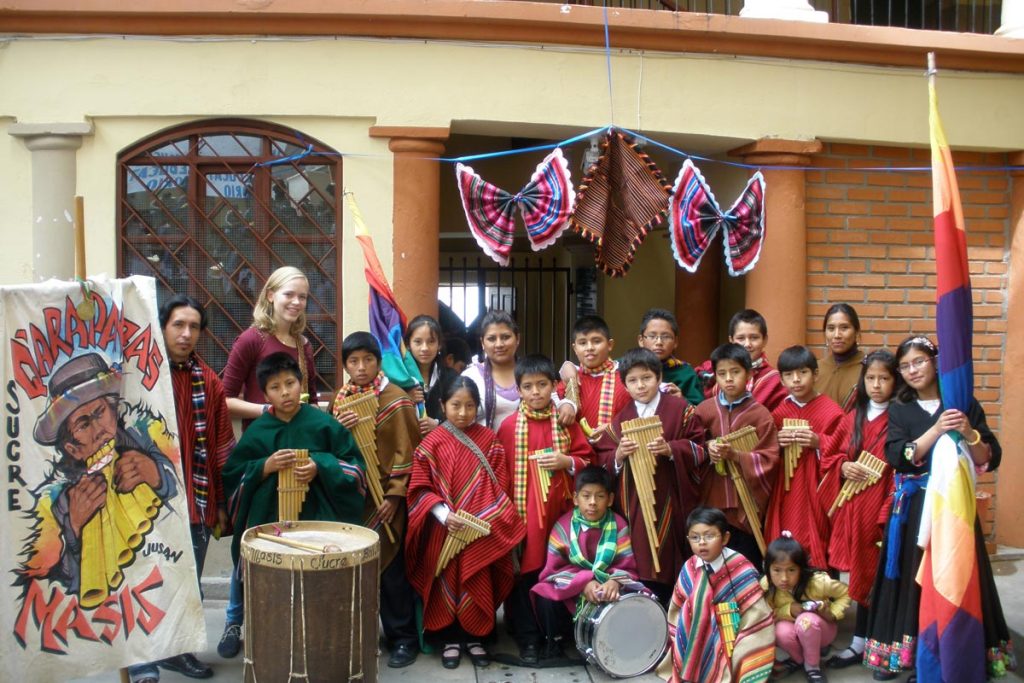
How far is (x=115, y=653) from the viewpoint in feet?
13.9

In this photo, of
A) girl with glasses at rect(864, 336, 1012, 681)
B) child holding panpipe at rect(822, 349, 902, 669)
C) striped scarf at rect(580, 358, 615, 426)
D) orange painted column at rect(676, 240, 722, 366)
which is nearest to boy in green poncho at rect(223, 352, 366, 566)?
striped scarf at rect(580, 358, 615, 426)

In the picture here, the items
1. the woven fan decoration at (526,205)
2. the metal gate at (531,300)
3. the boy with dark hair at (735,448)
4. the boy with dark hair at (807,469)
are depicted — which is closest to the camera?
the boy with dark hair at (735,448)

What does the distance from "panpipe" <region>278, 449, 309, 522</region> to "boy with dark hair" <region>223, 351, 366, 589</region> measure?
1.3 inches

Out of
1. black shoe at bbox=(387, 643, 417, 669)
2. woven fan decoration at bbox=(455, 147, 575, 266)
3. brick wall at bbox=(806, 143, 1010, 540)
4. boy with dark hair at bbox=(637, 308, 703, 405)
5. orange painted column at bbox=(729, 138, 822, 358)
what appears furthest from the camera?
brick wall at bbox=(806, 143, 1010, 540)

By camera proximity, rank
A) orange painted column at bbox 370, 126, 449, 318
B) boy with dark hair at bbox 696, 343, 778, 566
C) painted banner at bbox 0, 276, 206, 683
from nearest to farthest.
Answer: painted banner at bbox 0, 276, 206, 683 < boy with dark hair at bbox 696, 343, 778, 566 < orange painted column at bbox 370, 126, 449, 318

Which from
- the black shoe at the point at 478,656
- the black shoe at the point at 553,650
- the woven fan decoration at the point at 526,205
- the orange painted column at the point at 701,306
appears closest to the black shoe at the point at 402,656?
the black shoe at the point at 478,656

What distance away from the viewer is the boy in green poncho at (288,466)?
484 cm

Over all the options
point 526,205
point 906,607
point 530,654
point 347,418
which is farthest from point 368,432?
point 906,607

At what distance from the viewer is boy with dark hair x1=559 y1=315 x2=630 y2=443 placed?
17.7ft

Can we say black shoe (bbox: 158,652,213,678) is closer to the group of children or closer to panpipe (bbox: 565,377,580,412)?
the group of children

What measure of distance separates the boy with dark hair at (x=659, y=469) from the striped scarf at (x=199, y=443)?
6.17 feet

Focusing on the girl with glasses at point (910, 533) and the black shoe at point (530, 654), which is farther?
the black shoe at point (530, 654)

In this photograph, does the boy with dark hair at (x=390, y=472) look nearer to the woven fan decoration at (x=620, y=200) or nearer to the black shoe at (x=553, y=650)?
the black shoe at (x=553, y=650)

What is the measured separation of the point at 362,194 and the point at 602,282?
431cm
